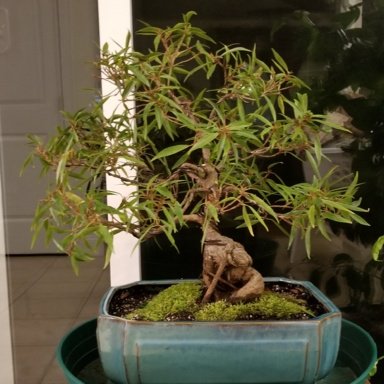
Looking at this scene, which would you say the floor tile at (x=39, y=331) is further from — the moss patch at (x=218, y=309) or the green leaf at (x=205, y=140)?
the green leaf at (x=205, y=140)

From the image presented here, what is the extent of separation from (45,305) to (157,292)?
44.0 inches

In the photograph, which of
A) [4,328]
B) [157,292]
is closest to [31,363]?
[4,328]

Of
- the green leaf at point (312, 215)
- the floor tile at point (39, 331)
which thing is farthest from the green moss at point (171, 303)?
the floor tile at point (39, 331)

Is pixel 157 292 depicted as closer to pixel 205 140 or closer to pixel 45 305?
pixel 205 140

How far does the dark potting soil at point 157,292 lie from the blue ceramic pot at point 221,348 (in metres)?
0.05

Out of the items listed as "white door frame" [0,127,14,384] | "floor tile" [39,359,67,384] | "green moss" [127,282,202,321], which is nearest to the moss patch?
"green moss" [127,282,202,321]

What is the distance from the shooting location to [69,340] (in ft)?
2.55

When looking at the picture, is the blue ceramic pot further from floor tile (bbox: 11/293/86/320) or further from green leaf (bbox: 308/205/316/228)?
floor tile (bbox: 11/293/86/320)

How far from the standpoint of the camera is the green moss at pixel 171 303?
699 millimetres

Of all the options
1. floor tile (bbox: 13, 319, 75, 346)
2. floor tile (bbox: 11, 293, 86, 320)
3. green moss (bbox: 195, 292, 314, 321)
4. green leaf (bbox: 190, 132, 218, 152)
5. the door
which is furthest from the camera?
the door

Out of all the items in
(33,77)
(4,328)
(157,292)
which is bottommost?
(4,328)

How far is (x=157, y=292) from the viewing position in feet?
2.70

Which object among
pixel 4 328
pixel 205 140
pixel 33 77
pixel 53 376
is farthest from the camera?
pixel 33 77

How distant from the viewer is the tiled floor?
58.5 inches
